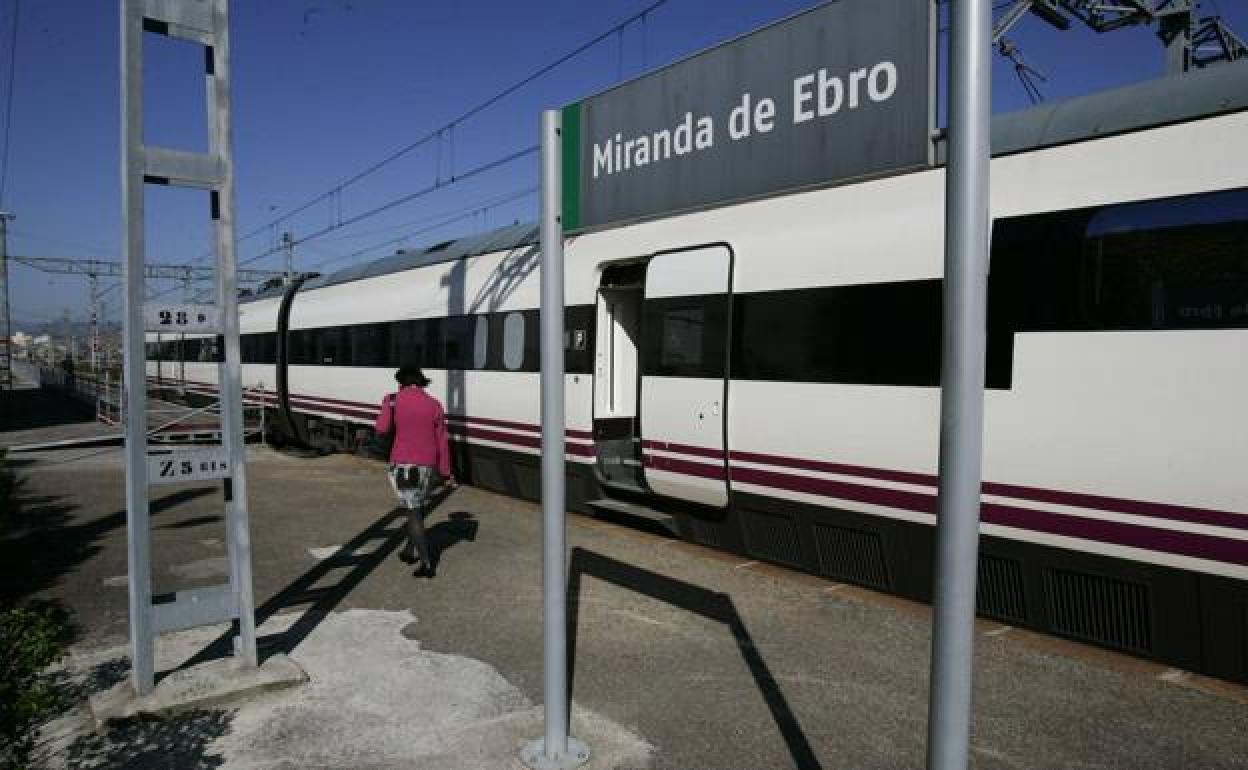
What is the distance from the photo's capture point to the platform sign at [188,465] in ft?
14.7

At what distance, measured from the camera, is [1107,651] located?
5109 millimetres

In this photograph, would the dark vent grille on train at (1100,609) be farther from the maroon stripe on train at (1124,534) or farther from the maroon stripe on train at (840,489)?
the maroon stripe on train at (840,489)

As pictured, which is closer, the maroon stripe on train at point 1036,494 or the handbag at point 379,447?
the maroon stripe on train at point 1036,494

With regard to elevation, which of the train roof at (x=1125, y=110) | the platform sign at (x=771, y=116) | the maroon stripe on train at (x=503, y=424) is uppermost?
the train roof at (x=1125, y=110)

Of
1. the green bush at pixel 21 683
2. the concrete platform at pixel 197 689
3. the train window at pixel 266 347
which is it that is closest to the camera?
the green bush at pixel 21 683

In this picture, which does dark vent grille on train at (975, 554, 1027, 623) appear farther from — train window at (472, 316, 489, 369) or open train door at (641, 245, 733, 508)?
train window at (472, 316, 489, 369)

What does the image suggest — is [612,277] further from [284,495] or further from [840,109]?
[840,109]

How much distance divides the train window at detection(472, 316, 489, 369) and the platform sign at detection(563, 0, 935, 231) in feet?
25.0

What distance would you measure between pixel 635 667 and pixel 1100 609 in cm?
266

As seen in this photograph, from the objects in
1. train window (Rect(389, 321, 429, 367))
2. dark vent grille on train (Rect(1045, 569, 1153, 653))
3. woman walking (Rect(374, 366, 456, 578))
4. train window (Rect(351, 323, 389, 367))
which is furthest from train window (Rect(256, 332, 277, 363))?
dark vent grille on train (Rect(1045, 569, 1153, 653))

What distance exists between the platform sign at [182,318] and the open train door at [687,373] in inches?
152

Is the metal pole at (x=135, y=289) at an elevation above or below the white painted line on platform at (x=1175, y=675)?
above

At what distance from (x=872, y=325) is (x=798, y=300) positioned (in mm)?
702

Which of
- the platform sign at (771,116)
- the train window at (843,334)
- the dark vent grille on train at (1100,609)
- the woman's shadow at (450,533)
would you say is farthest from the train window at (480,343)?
the platform sign at (771,116)
